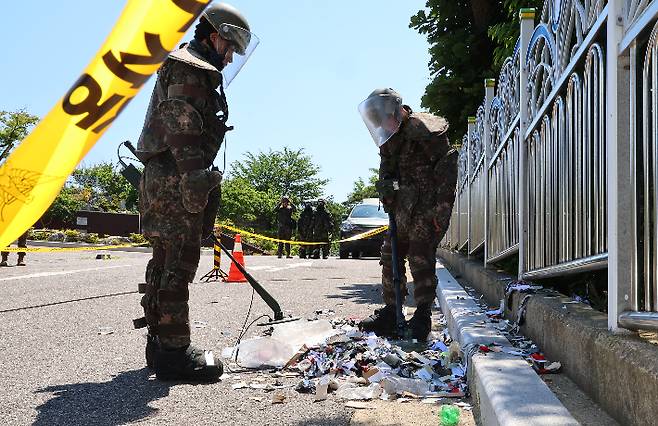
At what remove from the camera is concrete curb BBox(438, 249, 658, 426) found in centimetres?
207

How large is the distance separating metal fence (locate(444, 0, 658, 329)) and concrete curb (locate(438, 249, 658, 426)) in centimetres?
12

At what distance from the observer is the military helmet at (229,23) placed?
3994 mm

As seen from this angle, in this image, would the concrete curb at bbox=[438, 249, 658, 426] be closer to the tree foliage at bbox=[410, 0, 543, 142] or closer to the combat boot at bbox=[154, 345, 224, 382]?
the combat boot at bbox=[154, 345, 224, 382]

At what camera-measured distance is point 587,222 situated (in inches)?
128

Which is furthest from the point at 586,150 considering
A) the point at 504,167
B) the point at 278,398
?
the point at 504,167

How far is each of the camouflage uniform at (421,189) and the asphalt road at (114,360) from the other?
147 cm

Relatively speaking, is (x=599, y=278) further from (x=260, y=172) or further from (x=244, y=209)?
(x=260, y=172)

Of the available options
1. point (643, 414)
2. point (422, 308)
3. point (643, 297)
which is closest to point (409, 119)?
point (422, 308)

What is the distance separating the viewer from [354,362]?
4.16 meters

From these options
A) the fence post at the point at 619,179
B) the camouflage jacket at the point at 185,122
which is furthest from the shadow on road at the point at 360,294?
the fence post at the point at 619,179

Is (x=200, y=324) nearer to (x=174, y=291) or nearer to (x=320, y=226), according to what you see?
(x=174, y=291)

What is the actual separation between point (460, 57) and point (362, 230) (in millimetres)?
9306

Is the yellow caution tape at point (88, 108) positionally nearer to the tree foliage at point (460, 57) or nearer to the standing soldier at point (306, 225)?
the tree foliage at point (460, 57)

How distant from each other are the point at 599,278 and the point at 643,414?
2863 millimetres
